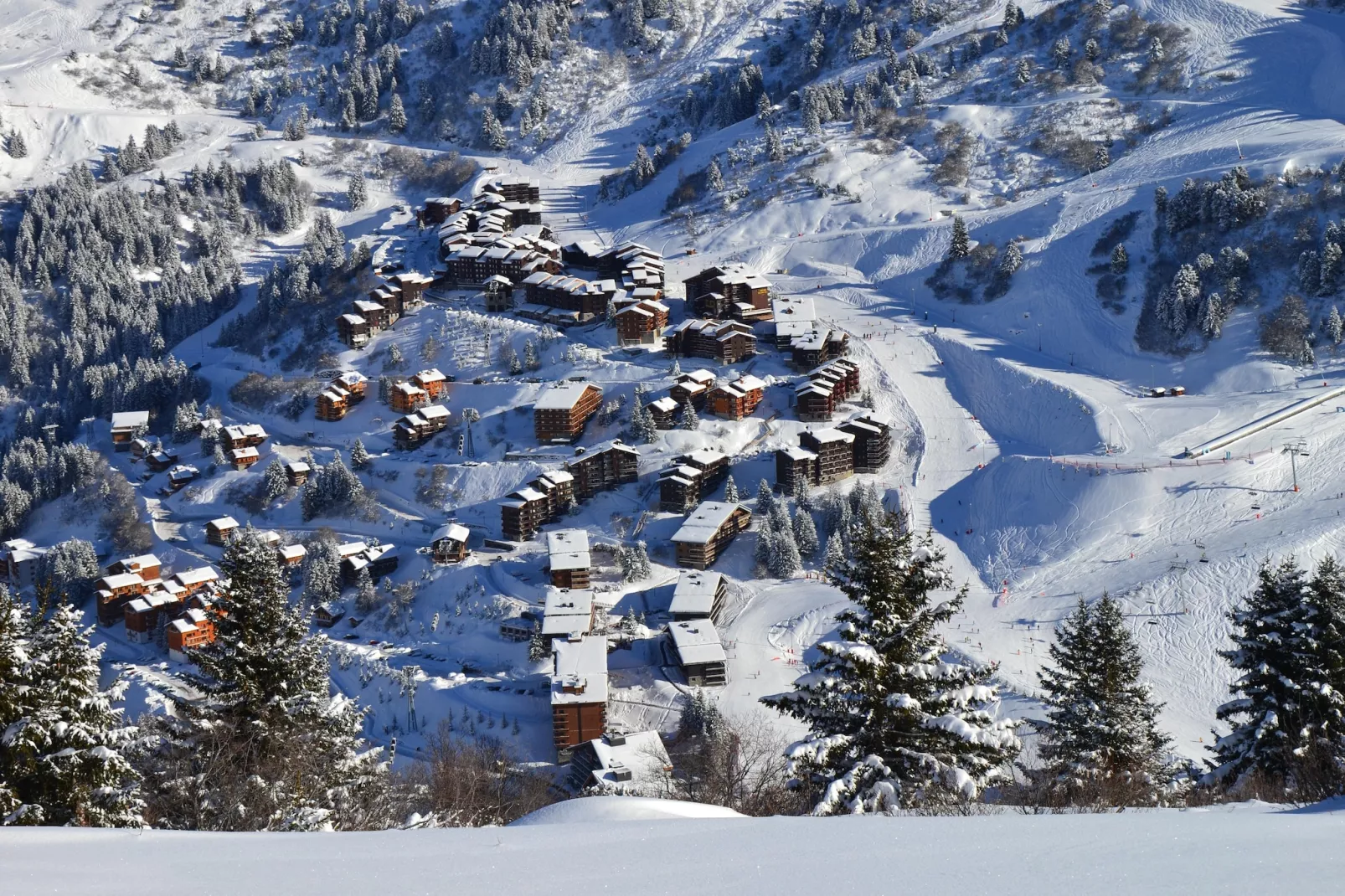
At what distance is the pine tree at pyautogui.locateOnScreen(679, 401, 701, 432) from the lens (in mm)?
66875

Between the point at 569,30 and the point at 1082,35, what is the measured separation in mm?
57870

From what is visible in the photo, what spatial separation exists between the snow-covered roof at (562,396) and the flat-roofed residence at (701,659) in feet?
Answer: 70.3

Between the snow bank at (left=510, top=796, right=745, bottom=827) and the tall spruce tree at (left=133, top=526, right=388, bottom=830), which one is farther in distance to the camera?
the tall spruce tree at (left=133, top=526, right=388, bottom=830)

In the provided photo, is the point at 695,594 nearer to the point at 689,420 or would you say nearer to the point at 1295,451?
the point at 689,420

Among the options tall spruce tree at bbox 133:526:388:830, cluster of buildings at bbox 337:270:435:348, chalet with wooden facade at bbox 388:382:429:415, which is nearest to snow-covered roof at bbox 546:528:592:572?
chalet with wooden facade at bbox 388:382:429:415

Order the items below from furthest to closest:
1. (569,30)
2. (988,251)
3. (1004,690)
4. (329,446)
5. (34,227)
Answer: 1. (569,30)
2. (34,227)
3. (988,251)
4. (329,446)
5. (1004,690)

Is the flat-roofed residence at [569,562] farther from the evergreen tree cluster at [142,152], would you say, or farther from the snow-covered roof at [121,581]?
the evergreen tree cluster at [142,152]

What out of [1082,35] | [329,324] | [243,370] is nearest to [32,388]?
[243,370]

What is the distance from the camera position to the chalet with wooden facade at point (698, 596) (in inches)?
2069

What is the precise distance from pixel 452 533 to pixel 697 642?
16.6 metres

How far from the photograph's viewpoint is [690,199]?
98.9 meters

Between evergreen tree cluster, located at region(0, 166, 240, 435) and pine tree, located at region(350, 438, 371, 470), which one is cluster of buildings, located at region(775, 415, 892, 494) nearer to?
pine tree, located at region(350, 438, 371, 470)

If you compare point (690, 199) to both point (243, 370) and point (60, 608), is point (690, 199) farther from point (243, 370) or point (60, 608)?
point (60, 608)

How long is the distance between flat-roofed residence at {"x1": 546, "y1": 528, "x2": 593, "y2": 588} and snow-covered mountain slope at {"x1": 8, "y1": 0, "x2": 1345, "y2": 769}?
6.03 ft
